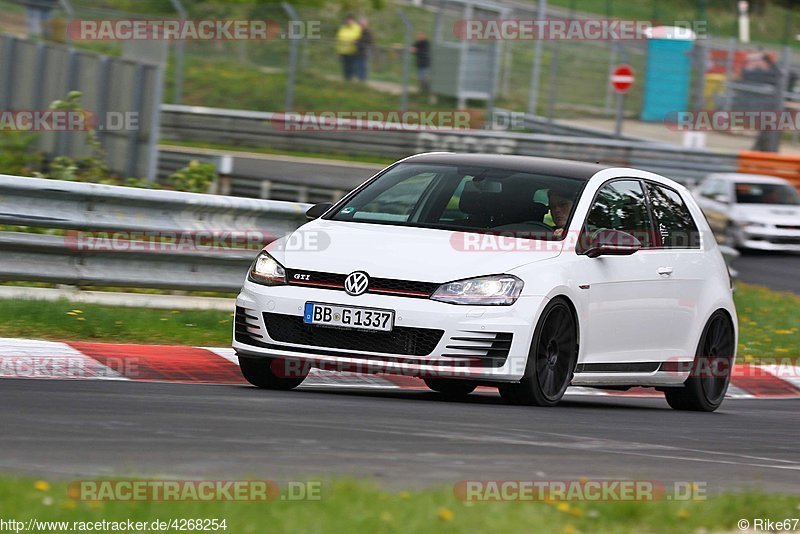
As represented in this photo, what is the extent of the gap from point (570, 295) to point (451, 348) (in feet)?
A: 3.03

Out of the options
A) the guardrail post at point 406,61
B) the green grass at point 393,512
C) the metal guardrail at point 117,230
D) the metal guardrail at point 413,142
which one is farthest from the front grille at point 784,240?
the green grass at point 393,512

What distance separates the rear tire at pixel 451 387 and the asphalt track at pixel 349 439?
50 centimetres

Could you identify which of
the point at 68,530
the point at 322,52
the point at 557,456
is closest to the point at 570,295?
the point at 557,456

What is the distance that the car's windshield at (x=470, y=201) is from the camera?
9.38 m

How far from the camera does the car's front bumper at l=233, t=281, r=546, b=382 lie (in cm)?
845

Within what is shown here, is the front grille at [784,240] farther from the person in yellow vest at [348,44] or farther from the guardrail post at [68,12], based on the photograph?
the guardrail post at [68,12]

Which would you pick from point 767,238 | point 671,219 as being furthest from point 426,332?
point 767,238

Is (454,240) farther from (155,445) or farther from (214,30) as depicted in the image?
(214,30)

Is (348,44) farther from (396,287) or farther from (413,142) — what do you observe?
(396,287)

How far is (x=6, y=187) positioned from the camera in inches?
455

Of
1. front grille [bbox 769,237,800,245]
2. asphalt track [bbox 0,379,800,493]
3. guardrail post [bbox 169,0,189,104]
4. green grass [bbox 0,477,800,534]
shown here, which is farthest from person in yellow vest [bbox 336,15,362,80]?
green grass [bbox 0,477,800,534]

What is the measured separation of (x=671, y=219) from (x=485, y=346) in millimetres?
2600

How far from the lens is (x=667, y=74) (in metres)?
35.4

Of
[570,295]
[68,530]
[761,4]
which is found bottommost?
[68,530]
